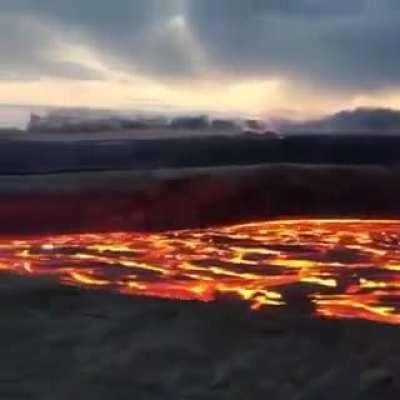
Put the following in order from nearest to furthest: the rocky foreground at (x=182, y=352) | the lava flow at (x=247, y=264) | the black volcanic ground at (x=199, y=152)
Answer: the rocky foreground at (x=182, y=352) → the lava flow at (x=247, y=264) → the black volcanic ground at (x=199, y=152)

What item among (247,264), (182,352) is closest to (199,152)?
(247,264)

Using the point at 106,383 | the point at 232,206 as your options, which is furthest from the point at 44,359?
the point at 232,206

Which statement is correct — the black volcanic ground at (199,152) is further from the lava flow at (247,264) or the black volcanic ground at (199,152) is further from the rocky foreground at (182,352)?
the rocky foreground at (182,352)

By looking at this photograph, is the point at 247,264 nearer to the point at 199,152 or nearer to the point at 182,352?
the point at 182,352

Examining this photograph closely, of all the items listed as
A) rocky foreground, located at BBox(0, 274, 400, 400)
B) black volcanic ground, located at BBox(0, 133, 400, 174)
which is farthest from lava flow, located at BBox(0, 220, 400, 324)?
black volcanic ground, located at BBox(0, 133, 400, 174)

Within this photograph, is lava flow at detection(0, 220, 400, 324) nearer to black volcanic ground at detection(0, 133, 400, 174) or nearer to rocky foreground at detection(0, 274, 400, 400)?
rocky foreground at detection(0, 274, 400, 400)

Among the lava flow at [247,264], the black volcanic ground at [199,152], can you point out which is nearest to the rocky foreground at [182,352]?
the lava flow at [247,264]
